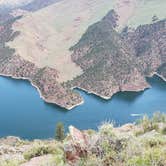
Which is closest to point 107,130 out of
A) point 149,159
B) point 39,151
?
point 149,159

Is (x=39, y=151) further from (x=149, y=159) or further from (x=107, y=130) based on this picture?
(x=149, y=159)

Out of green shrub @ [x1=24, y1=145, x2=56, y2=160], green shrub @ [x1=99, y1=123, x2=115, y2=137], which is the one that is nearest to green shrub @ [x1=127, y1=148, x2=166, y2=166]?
green shrub @ [x1=99, y1=123, x2=115, y2=137]

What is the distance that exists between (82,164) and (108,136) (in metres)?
2.27

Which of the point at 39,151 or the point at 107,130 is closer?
the point at 107,130

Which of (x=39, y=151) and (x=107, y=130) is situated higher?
(x=107, y=130)

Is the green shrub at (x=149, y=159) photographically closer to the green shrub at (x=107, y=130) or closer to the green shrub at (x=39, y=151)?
the green shrub at (x=107, y=130)

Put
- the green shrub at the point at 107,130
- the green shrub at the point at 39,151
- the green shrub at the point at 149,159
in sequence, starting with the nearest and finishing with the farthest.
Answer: the green shrub at the point at 149,159 → the green shrub at the point at 107,130 → the green shrub at the point at 39,151

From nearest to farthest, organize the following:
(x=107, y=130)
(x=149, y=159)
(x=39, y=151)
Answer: (x=149, y=159) < (x=107, y=130) < (x=39, y=151)

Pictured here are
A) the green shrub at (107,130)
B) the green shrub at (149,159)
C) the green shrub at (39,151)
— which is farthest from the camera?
the green shrub at (39,151)

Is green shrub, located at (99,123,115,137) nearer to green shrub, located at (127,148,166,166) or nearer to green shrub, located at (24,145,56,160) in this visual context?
green shrub, located at (127,148,166,166)

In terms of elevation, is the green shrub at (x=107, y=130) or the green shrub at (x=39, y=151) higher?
the green shrub at (x=107, y=130)

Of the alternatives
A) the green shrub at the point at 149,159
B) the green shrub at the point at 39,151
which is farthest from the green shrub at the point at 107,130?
the green shrub at the point at 39,151

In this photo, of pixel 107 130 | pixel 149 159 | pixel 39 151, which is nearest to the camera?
pixel 149 159

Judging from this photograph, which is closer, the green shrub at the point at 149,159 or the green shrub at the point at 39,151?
the green shrub at the point at 149,159
